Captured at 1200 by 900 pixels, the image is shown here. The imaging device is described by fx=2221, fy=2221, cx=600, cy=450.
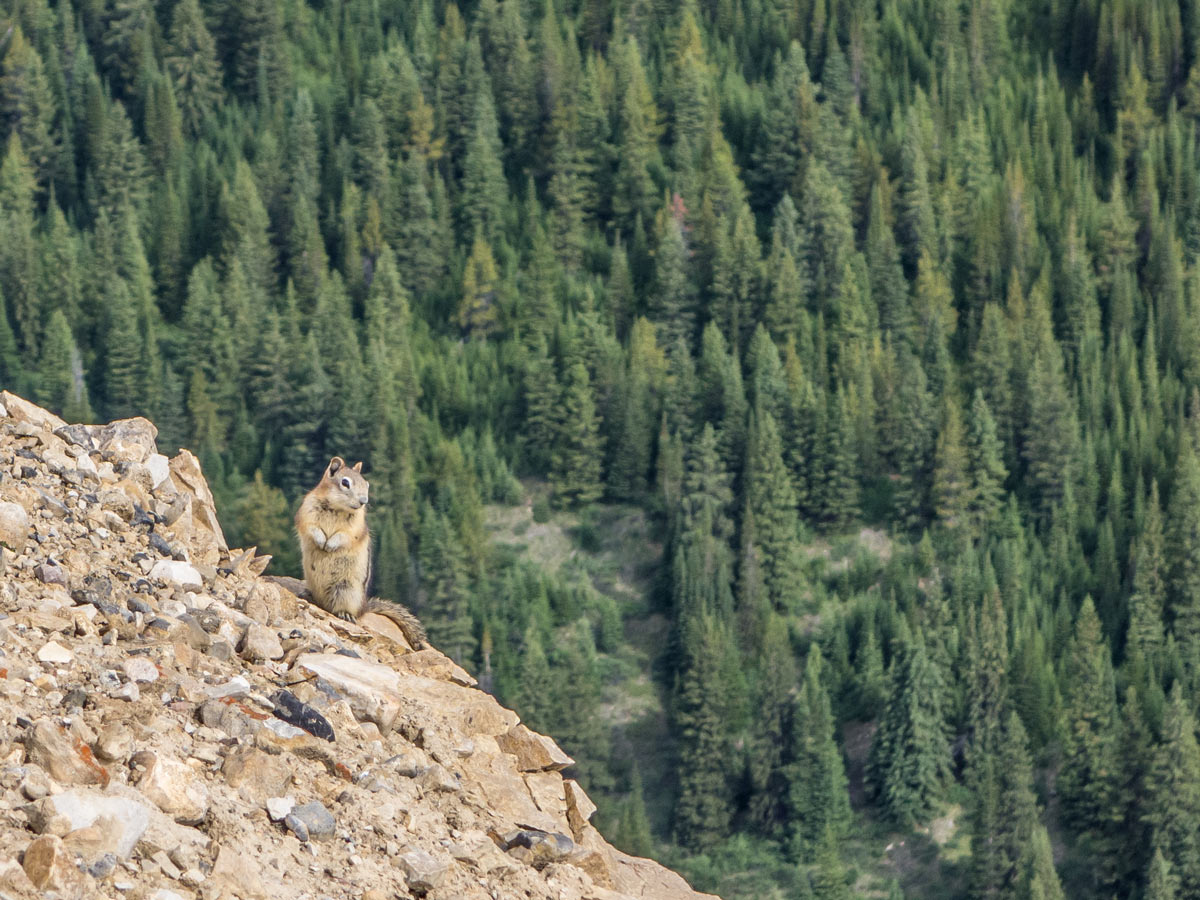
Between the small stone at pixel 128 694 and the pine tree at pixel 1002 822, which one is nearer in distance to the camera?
the small stone at pixel 128 694

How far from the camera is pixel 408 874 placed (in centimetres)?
2433

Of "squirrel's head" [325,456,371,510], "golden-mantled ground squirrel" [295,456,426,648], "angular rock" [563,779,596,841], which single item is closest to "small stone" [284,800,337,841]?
"angular rock" [563,779,596,841]

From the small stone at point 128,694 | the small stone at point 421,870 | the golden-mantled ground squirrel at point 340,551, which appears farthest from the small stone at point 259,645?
the golden-mantled ground squirrel at point 340,551

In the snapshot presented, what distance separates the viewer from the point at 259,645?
91.5ft

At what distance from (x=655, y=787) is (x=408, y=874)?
16846 centimetres

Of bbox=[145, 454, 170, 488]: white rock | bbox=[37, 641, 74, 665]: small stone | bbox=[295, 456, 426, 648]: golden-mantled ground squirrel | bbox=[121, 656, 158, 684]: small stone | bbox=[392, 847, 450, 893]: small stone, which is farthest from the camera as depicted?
bbox=[295, 456, 426, 648]: golden-mantled ground squirrel

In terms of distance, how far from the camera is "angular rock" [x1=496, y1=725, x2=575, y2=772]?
28.7m

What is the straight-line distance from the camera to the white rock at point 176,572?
94.6 ft

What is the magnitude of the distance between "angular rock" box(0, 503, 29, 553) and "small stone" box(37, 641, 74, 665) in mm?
2240

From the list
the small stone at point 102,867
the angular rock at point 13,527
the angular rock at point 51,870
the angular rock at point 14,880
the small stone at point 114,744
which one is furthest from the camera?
the angular rock at point 13,527

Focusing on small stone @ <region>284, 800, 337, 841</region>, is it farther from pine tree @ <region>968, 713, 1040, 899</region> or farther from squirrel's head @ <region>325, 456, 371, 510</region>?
pine tree @ <region>968, 713, 1040, 899</region>

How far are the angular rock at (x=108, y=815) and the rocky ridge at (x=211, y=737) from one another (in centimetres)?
2

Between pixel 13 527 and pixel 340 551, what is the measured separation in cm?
648

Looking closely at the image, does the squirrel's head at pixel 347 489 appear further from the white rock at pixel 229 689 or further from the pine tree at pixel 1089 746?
the pine tree at pixel 1089 746
